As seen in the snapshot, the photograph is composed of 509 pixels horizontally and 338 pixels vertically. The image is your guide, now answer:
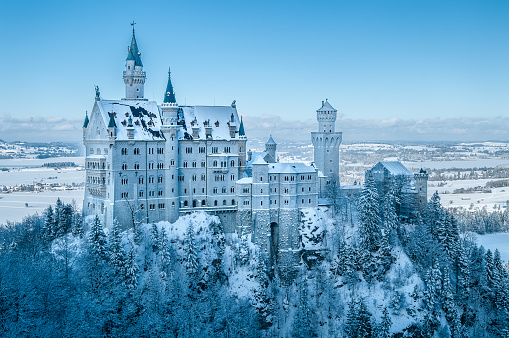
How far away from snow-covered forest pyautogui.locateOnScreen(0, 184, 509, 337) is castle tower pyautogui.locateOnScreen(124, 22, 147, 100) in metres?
23.5

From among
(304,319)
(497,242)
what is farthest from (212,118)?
(497,242)

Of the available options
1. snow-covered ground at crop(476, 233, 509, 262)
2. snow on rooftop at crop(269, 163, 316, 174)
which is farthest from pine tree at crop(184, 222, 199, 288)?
snow-covered ground at crop(476, 233, 509, 262)

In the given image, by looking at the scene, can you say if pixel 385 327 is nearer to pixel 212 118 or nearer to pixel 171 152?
pixel 171 152

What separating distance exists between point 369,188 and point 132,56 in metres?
48.4

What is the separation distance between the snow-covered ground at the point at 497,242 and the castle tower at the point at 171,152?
300 ft

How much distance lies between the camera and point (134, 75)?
303ft

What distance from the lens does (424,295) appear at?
8306 centimetres

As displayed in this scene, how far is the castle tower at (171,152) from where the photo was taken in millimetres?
86125

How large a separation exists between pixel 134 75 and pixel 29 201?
81.1m

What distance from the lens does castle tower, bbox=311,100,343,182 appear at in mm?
100438

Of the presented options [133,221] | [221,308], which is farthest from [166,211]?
[221,308]

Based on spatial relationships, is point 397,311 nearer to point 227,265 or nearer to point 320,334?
point 320,334

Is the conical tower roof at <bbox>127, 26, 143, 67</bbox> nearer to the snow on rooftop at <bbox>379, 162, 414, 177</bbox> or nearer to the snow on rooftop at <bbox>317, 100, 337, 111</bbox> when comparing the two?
the snow on rooftop at <bbox>317, 100, 337, 111</bbox>

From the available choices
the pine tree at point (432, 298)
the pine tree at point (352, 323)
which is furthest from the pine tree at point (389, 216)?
the pine tree at point (352, 323)
